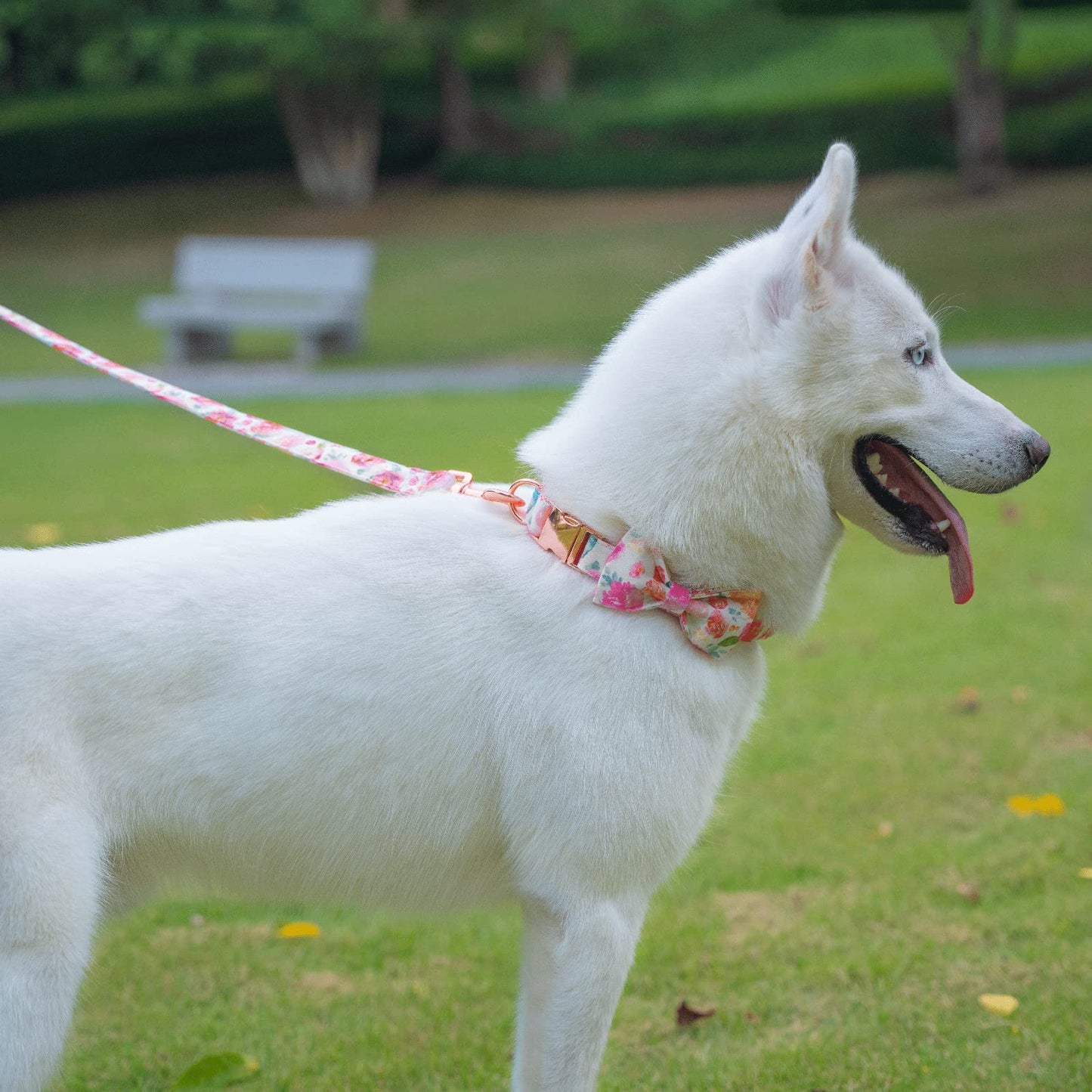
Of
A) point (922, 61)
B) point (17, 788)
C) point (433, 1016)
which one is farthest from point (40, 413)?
point (922, 61)

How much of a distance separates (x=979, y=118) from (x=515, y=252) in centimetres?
944

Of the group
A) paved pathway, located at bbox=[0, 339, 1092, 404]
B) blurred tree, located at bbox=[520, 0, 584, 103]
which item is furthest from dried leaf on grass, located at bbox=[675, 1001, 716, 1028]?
blurred tree, located at bbox=[520, 0, 584, 103]

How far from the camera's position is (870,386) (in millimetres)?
2391

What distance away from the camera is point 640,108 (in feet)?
104

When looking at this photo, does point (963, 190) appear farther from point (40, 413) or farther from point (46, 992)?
point (46, 992)

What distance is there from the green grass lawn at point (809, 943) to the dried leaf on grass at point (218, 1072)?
5cm

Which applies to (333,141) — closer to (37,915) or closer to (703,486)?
(703,486)

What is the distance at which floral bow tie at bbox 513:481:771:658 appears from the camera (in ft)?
7.93

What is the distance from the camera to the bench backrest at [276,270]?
Result: 1755cm

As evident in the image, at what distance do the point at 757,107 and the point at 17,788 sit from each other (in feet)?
102

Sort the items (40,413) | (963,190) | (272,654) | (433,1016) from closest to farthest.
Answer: (272,654) < (433,1016) < (40,413) < (963,190)

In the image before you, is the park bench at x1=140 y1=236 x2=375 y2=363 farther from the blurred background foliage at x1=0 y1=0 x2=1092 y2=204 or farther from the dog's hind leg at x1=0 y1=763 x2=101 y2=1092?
the dog's hind leg at x1=0 y1=763 x2=101 y2=1092

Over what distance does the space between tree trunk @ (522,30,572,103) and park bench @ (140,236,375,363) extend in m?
16.3

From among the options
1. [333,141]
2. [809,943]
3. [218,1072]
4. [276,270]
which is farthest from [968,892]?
[333,141]
